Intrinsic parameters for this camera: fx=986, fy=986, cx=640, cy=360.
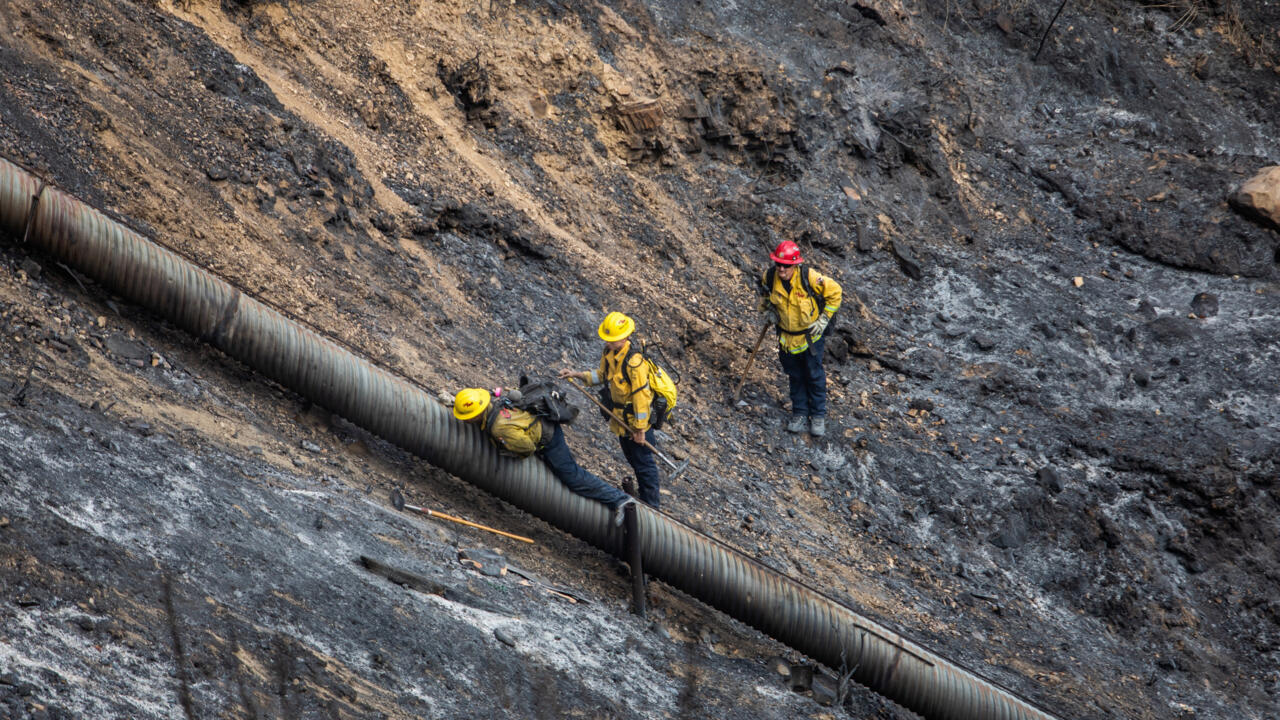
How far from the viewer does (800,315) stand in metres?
9.60

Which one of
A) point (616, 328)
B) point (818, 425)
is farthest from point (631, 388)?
point (818, 425)

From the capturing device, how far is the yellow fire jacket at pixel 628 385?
7.37 metres

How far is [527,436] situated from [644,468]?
119 centimetres

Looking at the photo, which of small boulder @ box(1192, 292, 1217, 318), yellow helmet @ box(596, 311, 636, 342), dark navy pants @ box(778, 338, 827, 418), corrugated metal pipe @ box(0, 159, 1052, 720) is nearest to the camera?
corrugated metal pipe @ box(0, 159, 1052, 720)

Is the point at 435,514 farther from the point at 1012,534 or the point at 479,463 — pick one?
the point at 1012,534

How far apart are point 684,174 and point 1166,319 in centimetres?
602

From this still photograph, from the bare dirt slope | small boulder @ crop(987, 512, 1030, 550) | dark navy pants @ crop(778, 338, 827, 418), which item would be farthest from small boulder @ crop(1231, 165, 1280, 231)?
dark navy pants @ crop(778, 338, 827, 418)

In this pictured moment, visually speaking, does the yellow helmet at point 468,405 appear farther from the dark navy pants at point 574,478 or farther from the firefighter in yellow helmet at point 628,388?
the firefighter in yellow helmet at point 628,388

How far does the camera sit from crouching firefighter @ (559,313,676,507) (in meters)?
7.36

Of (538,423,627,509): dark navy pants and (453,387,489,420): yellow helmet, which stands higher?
(453,387,489,420): yellow helmet

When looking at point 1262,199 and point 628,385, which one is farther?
point 1262,199

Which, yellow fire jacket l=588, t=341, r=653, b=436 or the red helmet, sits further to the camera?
the red helmet

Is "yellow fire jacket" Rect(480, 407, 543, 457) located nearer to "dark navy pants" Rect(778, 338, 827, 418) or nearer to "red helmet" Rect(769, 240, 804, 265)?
"red helmet" Rect(769, 240, 804, 265)

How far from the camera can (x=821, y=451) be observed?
33.3ft
